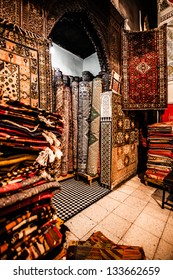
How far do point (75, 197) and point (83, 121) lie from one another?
6.81 feet

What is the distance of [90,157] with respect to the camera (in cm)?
404

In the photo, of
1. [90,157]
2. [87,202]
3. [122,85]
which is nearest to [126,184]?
[90,157]

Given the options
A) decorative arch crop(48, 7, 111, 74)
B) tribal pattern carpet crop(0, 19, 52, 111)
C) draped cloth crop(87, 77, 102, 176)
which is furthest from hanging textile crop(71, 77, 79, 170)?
tribal pattern carpet crop(0, 19, 52, 111)

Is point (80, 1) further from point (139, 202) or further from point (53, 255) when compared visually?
point (139, 202)

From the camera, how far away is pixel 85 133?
4188 mm

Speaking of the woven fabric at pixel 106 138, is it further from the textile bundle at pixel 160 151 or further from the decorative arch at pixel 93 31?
the textile bundle at pixel 160 151

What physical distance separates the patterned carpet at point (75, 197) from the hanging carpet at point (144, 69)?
7.81 feet

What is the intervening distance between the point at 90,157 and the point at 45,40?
2824mm

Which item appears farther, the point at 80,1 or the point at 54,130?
the point at 80,1

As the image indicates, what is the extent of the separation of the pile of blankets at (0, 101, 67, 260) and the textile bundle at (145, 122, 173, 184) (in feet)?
10.7

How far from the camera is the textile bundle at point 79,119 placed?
4.00m

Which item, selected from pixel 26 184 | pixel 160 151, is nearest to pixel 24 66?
pixel 26 184

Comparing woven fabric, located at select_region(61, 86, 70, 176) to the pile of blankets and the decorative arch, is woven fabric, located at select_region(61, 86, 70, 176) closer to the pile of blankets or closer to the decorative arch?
the decorative arch

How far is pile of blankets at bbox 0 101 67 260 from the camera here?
0.97 meters
